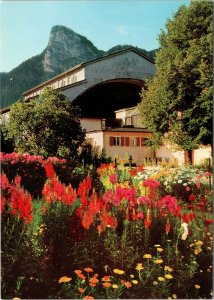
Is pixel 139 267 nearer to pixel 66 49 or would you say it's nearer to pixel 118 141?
pixel 118 141

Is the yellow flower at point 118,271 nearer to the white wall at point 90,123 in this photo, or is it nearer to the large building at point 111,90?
the large building at point 111,90

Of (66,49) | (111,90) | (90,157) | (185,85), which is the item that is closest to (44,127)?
(90,157)

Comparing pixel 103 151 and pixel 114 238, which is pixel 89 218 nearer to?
pixel 114 238

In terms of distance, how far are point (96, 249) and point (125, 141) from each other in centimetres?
3027

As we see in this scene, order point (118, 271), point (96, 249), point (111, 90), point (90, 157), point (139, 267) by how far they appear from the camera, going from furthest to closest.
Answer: point (111, 90) → point (90, 157) → point (96, 249) → point (139, 267) → point (118, 271)

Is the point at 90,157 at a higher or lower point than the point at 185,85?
lower

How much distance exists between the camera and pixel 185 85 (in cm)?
2423

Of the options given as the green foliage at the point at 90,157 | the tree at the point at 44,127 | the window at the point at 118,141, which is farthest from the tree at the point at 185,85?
the window at the point at 118,141

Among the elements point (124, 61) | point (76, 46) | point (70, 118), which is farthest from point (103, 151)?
point (76, 46)

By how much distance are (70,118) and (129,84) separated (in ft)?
69.1

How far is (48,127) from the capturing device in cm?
2439

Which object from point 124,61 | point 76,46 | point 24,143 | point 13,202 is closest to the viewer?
point 13,202

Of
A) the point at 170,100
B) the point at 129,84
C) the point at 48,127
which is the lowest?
the point at 48,127

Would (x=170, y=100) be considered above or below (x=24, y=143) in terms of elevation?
above
